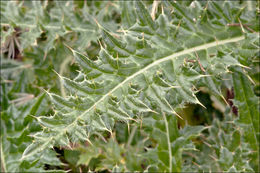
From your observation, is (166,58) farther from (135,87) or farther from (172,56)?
(135,87)

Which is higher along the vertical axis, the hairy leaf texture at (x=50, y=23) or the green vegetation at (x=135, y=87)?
the hairy leaf texture at (x=50, y=23)

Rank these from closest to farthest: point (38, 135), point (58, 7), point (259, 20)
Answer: point (38, 135) → point (259, 20) → point (58, 7)

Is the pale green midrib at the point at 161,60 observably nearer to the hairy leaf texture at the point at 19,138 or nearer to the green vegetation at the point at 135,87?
the green vegetation at the point at 135,87

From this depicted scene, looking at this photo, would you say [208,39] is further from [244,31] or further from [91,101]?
[91,101]

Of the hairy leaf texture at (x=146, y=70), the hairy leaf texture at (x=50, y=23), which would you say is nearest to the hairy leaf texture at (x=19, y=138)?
the hairy leaf texture at (x=50, y=23)

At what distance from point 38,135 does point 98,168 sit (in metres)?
0.68

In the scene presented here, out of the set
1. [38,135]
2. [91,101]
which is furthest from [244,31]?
[38,135]

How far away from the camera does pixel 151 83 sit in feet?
4.06

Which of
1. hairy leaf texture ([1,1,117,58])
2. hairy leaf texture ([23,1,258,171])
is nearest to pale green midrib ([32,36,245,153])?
hairy leaf texture ([23,1,258,171])

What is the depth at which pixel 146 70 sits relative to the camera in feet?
4.15

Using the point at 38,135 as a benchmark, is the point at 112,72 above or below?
above

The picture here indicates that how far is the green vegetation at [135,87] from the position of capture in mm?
1160

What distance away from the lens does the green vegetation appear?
1.16 m

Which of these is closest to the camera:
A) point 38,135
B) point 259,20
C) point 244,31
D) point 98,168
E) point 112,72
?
point 38,135
